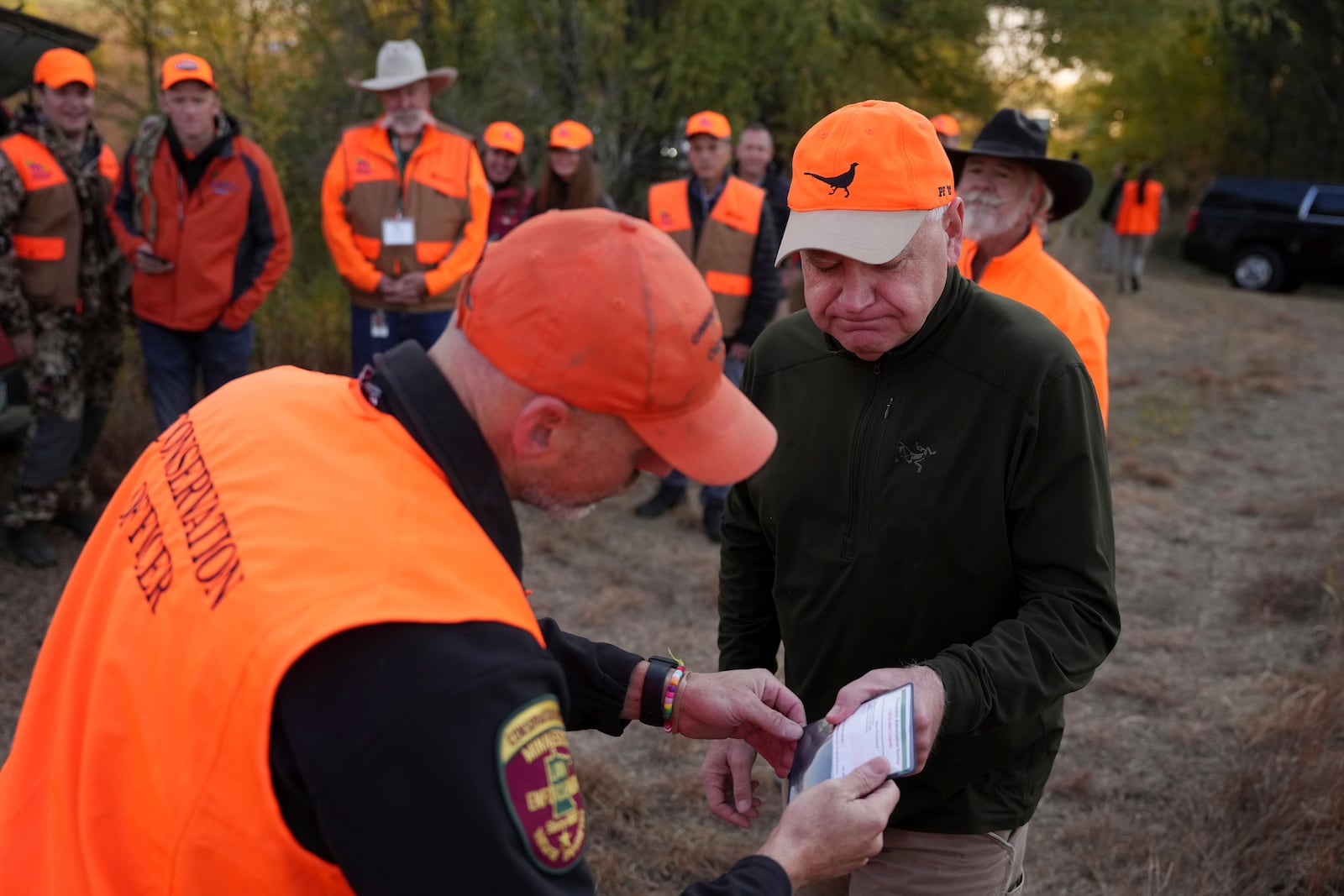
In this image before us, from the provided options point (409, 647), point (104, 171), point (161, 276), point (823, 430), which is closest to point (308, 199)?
point (104, 171)

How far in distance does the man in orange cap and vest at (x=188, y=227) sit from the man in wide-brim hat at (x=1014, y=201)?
3880 mm

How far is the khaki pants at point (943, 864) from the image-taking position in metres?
2.21

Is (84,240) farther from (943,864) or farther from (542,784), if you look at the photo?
(542,784)

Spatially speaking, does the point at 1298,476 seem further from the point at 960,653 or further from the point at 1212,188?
the point at 1212,188

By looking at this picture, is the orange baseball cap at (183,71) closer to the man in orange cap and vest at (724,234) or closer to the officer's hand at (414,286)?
the officer's hand at (414,286)

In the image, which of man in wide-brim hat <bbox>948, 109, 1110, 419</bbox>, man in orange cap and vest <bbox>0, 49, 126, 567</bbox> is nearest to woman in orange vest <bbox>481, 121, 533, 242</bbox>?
man in orange cap and vest <bbox>0, 49, 126, 567</bbox>

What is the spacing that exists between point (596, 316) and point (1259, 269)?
20518 millimetres

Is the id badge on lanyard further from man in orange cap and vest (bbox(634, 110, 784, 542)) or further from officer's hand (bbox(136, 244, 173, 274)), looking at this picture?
man in orange cap and vest (bbox(634, 110, 784, 542))

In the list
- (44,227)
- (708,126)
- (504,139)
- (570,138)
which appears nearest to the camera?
(44,227)

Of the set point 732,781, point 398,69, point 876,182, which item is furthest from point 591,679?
point 398,69

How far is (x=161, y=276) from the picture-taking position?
589 centimetres

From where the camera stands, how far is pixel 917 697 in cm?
190

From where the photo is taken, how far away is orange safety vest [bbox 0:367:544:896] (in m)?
Answer: 1.31

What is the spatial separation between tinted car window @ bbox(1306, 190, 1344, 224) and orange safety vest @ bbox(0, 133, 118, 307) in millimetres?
18794
